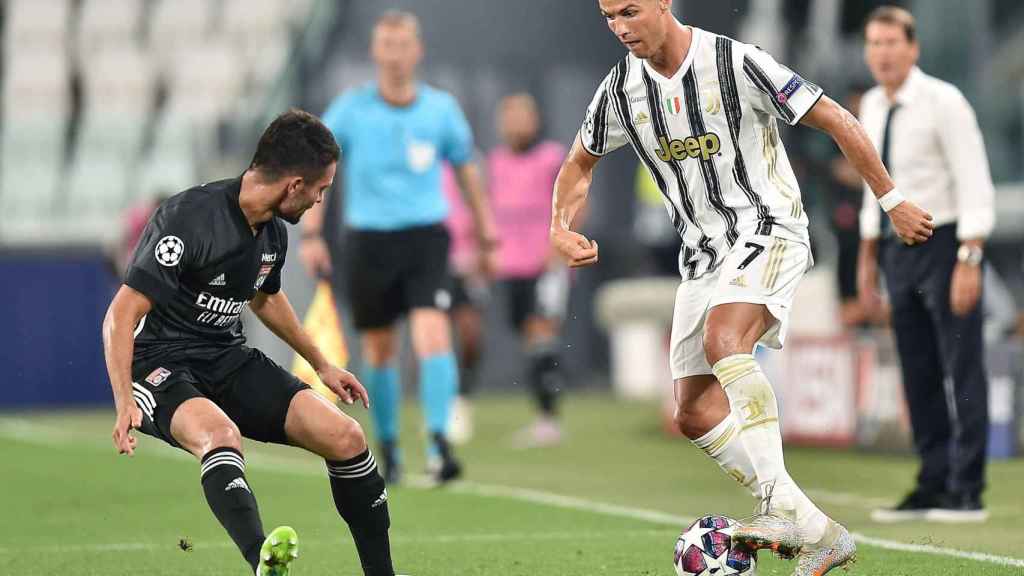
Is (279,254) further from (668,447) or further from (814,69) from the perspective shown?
(814,69)

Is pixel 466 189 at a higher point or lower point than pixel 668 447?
higher

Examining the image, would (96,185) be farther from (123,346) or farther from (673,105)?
(123,346)

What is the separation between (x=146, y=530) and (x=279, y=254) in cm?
228

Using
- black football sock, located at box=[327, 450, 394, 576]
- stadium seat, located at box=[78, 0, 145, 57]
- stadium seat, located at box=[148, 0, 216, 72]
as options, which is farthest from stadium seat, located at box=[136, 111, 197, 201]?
black football sock, located at box=[327, 450, 394, 576]

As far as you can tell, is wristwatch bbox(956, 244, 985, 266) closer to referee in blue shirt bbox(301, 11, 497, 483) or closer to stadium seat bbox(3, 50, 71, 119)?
referee in blue shirt bbox(301, 11, 497, 483)

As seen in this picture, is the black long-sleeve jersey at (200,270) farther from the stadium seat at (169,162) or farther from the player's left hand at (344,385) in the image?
the stadium seat at (169,162)

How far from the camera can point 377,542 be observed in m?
5.23

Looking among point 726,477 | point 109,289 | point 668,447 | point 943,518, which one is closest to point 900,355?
point 943,518

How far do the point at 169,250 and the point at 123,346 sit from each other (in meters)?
0.32

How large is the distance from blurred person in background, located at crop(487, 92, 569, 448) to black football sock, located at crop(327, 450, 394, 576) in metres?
6.47

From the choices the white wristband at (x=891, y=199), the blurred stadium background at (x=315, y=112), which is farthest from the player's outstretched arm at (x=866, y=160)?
the blurred stadium background at (x=315, y=112)

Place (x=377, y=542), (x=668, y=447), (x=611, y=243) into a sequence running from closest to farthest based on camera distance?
(x=377, y=542) → (x=668, y=447) → (x=611, y=243)

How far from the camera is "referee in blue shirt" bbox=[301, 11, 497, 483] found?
29.9 ft

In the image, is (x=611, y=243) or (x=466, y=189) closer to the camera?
(x=466, y=189)
